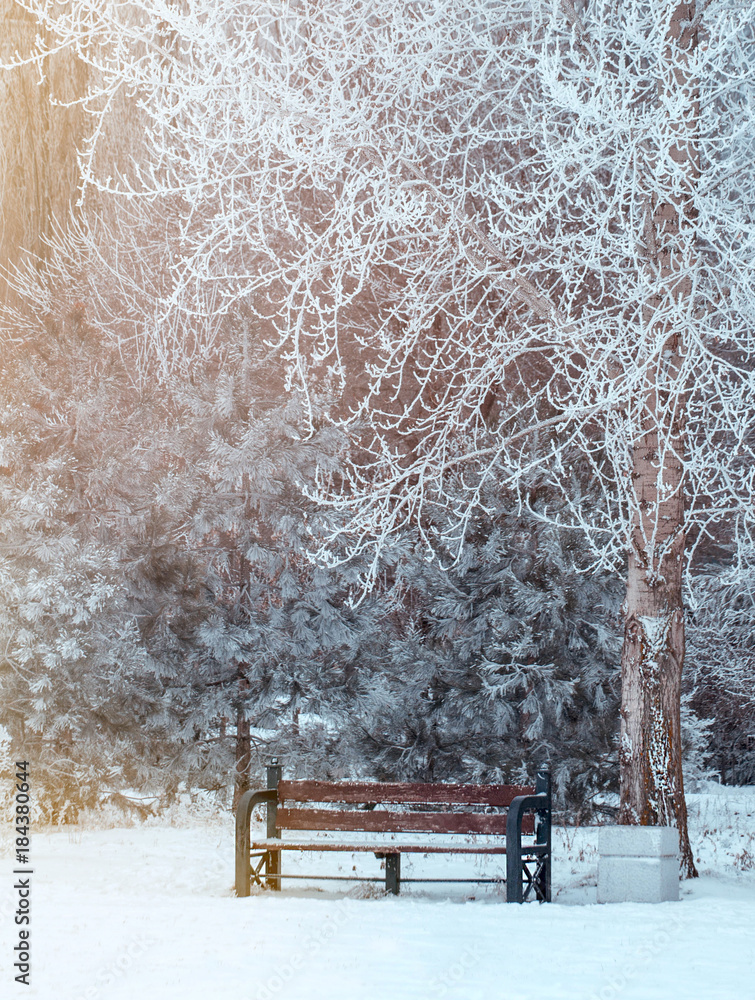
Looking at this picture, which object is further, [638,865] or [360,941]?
[638,865]

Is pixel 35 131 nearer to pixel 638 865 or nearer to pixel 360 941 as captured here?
pixel 638 865

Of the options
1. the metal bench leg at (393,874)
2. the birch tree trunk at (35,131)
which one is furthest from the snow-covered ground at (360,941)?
the birch tree trunk at (35,131)

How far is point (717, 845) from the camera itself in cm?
1153

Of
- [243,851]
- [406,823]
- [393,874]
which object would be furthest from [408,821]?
[243,851]

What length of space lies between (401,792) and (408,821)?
40 centimetres

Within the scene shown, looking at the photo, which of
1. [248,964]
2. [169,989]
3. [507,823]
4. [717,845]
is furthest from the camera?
[717,845]

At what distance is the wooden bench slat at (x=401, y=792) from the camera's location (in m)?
8.20

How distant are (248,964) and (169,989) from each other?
25.1 inches

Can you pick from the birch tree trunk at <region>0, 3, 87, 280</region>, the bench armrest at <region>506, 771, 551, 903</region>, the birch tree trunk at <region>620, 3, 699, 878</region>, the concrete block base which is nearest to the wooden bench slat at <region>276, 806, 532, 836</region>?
the bench armrest at <region>506, 771, 551, 903</region>

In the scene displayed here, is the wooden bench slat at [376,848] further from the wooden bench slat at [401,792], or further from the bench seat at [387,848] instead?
the wooden bench slat at [401,792]

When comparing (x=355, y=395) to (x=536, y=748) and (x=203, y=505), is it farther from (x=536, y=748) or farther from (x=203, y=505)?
(x=536, y=748)

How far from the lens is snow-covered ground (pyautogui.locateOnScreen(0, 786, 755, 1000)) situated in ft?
16.9

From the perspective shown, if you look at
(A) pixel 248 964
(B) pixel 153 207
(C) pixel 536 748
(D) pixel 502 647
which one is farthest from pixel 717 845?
(B) pixel 153 207

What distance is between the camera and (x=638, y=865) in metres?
7.70
